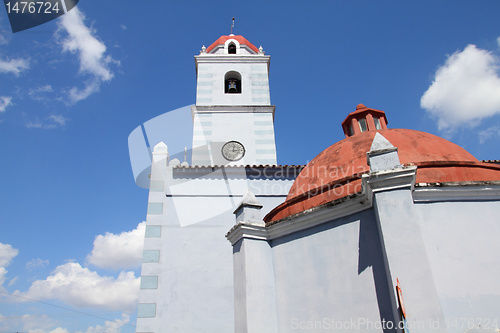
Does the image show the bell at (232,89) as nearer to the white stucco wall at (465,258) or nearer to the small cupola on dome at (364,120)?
the small cupola on dome at (364,120)

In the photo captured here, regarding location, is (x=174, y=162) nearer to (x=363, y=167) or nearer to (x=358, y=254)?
(x=363, y=167)

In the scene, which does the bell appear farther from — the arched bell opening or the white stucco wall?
the white stucco wall

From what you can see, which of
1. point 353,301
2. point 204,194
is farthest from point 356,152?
point 204,194

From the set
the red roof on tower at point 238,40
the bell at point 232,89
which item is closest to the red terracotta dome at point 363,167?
the bell at point 232,89

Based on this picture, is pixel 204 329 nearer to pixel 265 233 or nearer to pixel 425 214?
pixel 265 233

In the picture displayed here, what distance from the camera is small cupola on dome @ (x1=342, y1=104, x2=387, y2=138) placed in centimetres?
899

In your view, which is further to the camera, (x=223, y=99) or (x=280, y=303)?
(x=223, y=99)

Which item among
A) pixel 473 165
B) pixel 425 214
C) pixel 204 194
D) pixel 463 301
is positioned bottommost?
pixel 463 301

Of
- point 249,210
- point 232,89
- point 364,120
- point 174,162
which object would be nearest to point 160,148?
point 174,162

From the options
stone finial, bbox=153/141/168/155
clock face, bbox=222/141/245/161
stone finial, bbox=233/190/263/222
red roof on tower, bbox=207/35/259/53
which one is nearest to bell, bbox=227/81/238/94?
red roof on tower, bbox=207/35/259/53

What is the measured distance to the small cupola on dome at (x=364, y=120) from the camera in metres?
8.99

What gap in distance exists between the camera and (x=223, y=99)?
586 inches

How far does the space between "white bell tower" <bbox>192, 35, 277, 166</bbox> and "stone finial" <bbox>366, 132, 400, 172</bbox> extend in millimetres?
8453

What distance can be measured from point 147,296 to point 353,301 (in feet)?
21.6
